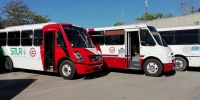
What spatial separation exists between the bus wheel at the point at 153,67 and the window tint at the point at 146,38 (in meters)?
0.88

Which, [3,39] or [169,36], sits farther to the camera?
[169,36]

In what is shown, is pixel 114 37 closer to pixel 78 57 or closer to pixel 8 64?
pixel 78 57

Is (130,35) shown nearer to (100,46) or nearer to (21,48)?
(100,46)

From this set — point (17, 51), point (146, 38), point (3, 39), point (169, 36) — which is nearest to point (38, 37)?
point (17, 51)

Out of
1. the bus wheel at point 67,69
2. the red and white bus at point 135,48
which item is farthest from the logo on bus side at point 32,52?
the red and white bus at point 135,48

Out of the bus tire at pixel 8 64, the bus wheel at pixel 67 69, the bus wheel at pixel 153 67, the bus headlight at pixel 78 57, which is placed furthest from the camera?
the bus tire at pixel 8 64

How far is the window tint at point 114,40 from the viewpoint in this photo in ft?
35.2

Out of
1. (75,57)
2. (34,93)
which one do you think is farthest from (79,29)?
(34,93)

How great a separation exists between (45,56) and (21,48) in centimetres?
195

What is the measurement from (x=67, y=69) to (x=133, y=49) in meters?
4.20

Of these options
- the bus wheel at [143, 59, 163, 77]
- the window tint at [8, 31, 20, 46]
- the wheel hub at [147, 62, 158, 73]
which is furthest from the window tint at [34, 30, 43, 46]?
the wheel hub at [147, 62, 158, 73]

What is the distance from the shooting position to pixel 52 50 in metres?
9.29

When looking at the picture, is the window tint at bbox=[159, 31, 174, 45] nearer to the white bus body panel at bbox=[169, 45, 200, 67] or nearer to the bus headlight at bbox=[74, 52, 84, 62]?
the white bus body panel at bbox=[169, 45, 200, 67]

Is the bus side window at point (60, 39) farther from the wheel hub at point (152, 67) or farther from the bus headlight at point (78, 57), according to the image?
the wheel hub at point (152, 67)
